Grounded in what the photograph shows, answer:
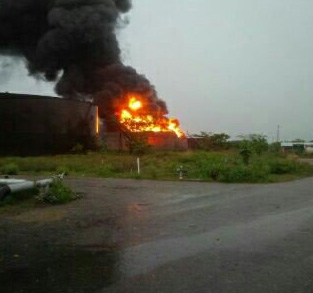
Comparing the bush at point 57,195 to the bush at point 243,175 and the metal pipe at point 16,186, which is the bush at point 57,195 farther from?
the bush at point 243,175

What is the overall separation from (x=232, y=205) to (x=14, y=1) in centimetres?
4134

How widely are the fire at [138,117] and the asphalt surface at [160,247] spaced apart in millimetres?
38753

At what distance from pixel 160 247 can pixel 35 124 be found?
37.9 m

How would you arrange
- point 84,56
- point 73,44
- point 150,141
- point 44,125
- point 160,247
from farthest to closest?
1. point 150,141
2. point 84,56
3. point 73,44
4. point 44,125
5. point 160,247

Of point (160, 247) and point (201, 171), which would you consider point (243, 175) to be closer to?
point (201, 171)

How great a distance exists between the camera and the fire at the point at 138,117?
5281cm

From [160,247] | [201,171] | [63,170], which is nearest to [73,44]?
[63,170]

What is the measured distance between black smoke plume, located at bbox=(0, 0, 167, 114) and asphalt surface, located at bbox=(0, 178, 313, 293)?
3606cm

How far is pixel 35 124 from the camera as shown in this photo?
44.4m

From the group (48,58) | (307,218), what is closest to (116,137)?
(48,58)

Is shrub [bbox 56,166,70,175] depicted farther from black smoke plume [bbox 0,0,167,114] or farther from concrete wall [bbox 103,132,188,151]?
concrete wall [bbox 103,132,188,151]

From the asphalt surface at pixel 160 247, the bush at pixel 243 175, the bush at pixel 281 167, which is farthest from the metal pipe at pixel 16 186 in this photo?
the bush at pixel 281 167

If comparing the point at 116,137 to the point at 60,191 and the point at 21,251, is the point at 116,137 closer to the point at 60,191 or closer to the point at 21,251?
the point at 60,191

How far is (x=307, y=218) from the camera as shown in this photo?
11.1 m
